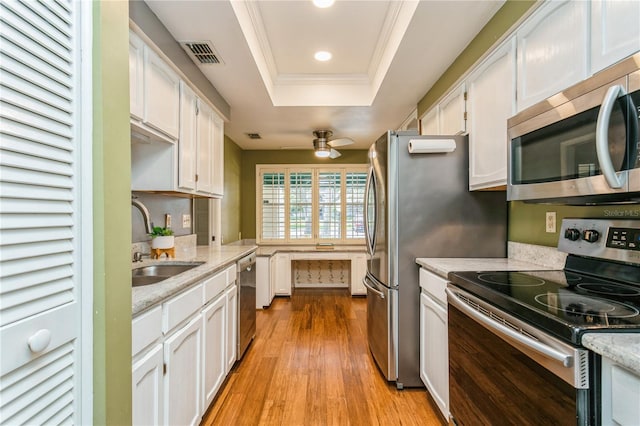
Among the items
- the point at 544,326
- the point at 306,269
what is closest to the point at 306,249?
the point at 306,269

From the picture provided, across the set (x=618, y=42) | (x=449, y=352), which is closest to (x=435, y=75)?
(x=618, y=42)

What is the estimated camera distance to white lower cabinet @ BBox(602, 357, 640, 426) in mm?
722

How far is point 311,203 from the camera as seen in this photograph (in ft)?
18.1

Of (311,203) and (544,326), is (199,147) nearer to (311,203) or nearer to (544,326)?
(544,326)

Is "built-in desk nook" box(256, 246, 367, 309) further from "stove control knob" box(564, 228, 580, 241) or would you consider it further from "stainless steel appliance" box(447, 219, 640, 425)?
"stove control knob" box(564, 228, 580, 241)

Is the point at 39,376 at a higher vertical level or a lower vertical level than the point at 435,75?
lower

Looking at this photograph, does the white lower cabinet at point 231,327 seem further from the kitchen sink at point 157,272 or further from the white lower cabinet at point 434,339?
the white lower cabinet at point 434,339

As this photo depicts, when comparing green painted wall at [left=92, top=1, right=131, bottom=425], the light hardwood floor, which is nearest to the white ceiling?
green painted wall at [left=92, top=1, right=131, bottom=425]

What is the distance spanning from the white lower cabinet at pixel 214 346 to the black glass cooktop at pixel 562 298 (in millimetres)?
1381

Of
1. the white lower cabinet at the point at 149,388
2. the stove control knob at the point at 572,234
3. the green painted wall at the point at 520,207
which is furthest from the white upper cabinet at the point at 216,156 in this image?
the stove control knob at the point at 572,234

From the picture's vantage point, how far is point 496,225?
2232 millimetres

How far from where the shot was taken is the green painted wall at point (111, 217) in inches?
33.1

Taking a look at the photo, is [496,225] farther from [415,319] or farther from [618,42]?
[618,42]

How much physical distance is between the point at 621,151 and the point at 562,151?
29 cm
